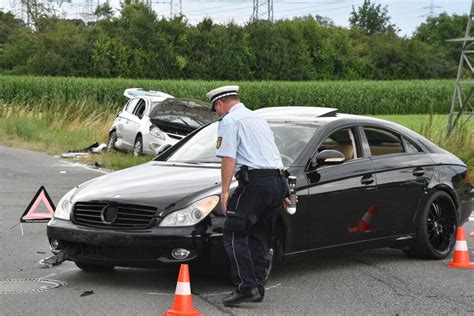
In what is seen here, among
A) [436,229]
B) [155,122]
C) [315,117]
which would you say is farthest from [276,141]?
[155,122]

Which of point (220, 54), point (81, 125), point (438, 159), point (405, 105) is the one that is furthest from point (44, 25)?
point (438, 159)

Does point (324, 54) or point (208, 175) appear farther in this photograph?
point (324, 54)

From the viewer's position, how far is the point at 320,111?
9.27m

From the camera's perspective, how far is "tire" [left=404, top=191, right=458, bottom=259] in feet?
30.0

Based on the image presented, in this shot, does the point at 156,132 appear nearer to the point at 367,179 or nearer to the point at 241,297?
the point at 367,179

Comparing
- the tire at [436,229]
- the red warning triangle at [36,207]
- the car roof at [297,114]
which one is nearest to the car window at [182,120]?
the red warning triangle at [36,207]

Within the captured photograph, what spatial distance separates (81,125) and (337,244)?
22.1 m

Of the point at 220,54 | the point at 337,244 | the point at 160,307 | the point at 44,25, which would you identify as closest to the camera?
the point at 160,307

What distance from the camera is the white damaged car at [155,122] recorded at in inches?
837

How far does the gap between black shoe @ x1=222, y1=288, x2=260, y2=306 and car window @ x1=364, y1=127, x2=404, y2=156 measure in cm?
263

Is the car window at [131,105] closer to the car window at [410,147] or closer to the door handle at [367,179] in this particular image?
the car window at [410,147]

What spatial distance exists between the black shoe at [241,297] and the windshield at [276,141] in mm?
1586

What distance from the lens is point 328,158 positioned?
827 cm

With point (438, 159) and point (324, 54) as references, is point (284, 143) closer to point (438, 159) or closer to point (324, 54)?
point (438, 159)
